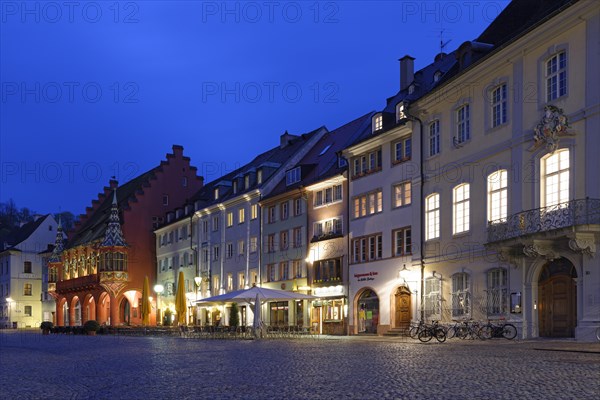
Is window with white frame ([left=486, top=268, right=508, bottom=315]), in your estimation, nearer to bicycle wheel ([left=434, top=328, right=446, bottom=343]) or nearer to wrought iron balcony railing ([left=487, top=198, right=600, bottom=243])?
wrought iron balcony railing ([left=487, top=198, right=600, bottom=243])

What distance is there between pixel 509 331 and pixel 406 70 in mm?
21336

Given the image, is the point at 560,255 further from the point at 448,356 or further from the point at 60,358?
the point at 60,358

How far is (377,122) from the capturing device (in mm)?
44562

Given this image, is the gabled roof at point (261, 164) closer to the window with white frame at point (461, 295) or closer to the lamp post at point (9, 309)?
the window with white frame at point (461, 295)

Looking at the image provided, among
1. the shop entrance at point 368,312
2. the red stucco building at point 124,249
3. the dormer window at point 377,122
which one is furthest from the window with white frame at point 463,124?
the red stucco building at point 124,249

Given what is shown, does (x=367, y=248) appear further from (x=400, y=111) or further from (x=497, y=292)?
(x=497, y=292)

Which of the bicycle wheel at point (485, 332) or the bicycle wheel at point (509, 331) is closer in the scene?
the bicycle wheel at point (509, 331)

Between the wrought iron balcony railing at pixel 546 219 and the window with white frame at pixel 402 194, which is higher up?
the window with white frame at pixel 402 194

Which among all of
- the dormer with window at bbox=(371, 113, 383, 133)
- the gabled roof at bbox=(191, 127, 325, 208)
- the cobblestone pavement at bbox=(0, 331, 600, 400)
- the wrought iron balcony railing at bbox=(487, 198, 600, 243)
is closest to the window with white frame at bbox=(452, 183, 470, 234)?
the wrought iron balcony railing at bbox=(487, 198, 600, 243)

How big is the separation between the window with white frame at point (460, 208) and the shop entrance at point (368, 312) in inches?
376

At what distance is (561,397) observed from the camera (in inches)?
467

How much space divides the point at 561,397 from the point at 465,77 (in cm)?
2436

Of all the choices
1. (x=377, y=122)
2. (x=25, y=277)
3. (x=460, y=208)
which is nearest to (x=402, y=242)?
(x=460, y=208)

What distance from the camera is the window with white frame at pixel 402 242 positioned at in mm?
40841
